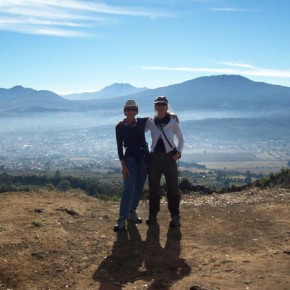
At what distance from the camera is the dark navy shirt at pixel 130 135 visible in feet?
24.2

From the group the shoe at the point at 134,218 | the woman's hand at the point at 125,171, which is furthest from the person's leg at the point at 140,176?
the shoe at the point at 134,218

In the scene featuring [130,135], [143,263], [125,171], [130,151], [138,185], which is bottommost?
[143,263]

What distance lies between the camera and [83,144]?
597 feet

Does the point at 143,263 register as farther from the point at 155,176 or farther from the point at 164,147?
the point at 164,147

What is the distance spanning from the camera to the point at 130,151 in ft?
24.5

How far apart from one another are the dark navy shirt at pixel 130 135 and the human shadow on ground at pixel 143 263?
142 centimetres

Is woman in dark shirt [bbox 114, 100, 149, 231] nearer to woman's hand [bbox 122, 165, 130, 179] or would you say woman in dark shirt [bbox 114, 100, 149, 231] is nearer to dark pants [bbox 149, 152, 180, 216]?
woman's hand [bbox 122, 165, 130, 179]

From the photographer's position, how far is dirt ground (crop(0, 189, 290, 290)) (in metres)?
5.54

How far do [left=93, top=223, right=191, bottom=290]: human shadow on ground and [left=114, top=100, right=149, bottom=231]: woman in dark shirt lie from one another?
0.56 m

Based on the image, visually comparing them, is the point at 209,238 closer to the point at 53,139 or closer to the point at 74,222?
the point at 74,222

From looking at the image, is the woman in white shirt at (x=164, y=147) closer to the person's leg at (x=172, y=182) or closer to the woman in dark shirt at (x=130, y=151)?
the person's leg at (x=172, y=182)

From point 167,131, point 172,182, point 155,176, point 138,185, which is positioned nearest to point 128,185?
point 138,185

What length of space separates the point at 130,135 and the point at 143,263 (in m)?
2.21

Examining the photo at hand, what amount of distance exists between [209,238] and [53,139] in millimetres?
197111
